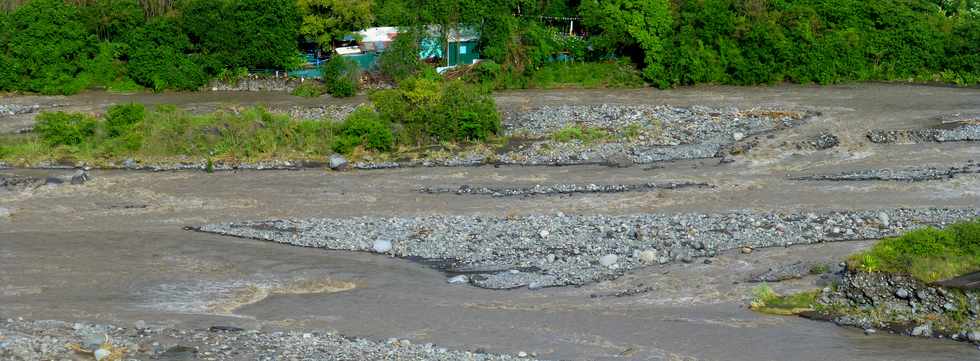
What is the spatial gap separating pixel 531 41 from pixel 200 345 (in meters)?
33.6

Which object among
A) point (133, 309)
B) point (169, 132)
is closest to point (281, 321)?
point (133, 309)

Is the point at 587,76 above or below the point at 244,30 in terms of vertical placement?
below

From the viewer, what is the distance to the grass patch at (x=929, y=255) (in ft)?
67.5

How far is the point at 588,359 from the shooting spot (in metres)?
19.0

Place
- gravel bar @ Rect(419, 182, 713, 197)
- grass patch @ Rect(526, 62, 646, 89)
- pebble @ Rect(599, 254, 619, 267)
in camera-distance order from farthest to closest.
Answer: grass patch @ Rect(526, 62, 646, 89), gravel bar @ Rect(419, 182, 713, 197), pebble @ Rect(599, 254, 619, 267)

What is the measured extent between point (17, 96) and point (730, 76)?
1228 inches

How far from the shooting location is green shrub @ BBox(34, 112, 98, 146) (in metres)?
38.6

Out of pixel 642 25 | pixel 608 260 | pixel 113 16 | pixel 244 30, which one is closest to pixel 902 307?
pixel 608 260

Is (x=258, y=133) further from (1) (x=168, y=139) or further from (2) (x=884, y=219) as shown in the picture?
(2) (x=884, y=219)

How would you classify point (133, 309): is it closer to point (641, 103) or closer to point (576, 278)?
point (576, 278)

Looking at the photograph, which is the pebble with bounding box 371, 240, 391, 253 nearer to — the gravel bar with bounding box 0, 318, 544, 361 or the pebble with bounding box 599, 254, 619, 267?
the pebble with bounding box 599, 254, 619, 267

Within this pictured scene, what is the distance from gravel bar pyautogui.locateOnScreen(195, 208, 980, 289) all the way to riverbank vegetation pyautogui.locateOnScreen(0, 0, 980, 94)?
21.5 meters

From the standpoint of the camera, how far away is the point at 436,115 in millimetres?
38375

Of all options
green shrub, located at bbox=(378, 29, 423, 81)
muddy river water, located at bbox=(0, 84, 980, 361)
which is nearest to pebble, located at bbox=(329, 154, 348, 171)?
muddy river water, located at bbox=(0, 84, 980, 361)
